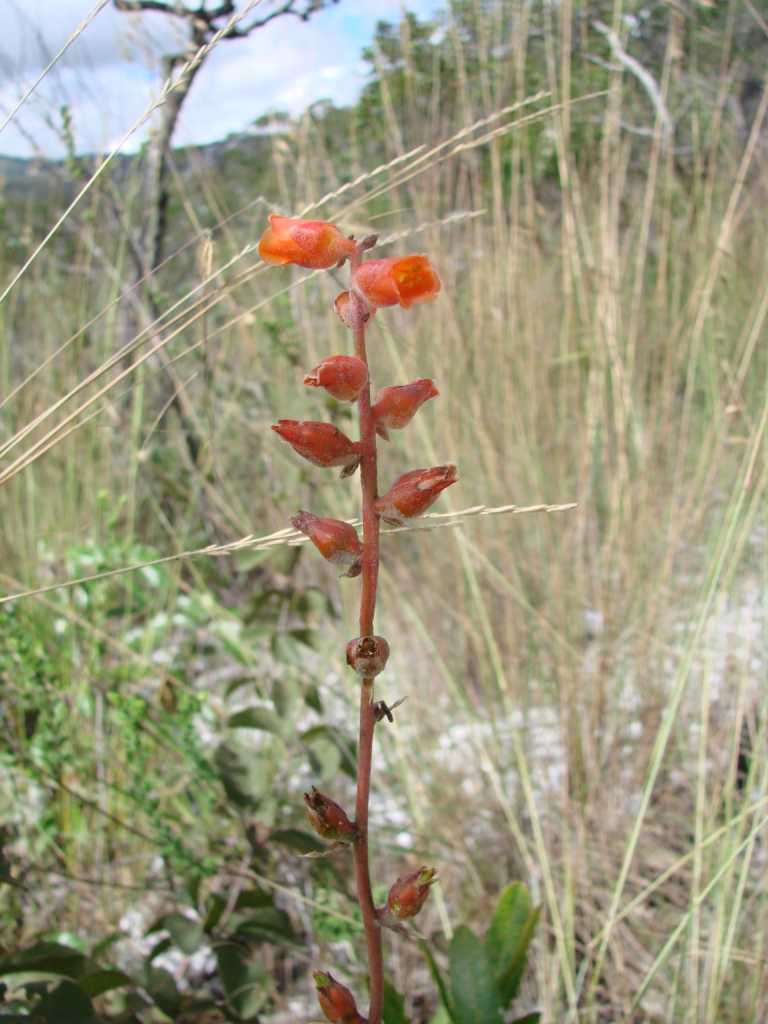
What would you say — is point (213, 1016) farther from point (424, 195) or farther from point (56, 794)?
point (424, 195)

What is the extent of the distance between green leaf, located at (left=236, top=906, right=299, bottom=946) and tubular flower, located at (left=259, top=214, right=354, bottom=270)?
2.09 feet

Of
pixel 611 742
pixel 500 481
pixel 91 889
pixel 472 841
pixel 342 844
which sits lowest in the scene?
pixel 472 841

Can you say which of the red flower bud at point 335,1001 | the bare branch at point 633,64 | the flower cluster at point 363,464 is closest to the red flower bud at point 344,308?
the flower cluster at point 363,464

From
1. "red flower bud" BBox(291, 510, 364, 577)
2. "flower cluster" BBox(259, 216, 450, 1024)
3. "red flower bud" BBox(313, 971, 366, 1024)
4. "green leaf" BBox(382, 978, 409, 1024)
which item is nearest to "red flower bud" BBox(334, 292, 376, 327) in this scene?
"flower cluster" BBox(259, 216, 450, 1024)

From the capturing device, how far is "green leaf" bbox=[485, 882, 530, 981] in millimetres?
675

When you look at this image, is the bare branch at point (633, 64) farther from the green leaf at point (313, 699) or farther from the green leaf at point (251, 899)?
the green leaf at point (251, 899)

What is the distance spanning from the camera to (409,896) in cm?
44

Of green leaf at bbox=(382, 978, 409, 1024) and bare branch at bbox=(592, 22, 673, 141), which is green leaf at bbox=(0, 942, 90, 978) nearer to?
green leaf at bbox=(382, 978, 409, 1024)

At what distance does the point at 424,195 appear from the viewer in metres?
1.46

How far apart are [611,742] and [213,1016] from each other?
73 centimetres

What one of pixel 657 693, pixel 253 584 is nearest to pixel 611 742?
pixel 657 693

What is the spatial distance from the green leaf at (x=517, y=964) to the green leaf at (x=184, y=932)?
0.95 ft

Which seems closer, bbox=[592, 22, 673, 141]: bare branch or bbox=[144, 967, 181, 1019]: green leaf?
bbox=[144, 967, 181, 1019]: green leaf

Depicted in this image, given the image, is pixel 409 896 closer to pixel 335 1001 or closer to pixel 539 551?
pixel 335 1001
